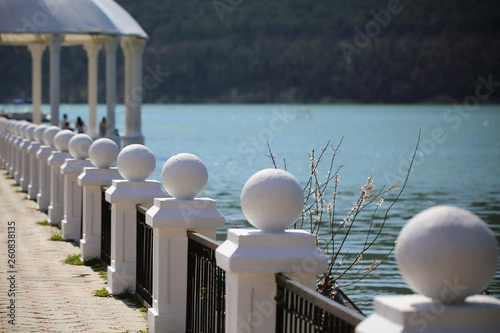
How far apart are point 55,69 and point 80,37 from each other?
14.4 ft

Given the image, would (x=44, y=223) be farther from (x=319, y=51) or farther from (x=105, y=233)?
(x=319, y=51)

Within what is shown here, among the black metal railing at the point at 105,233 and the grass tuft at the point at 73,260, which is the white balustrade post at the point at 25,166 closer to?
the grass tuft at the point at 73,260

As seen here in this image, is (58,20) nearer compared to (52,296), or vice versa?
(52,296)

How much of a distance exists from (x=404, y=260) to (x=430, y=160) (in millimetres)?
56424

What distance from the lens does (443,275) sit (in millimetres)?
3281

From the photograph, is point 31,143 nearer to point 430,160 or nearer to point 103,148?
point 103,148

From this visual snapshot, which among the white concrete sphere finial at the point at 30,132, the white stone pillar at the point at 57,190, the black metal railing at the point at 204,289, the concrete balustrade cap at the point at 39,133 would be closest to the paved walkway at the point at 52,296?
the black metal railing at the point at 204,289

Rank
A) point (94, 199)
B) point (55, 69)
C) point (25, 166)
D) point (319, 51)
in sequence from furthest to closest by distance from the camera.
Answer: point (319, 51) < point (55, 69) < point (25, 166) < point (94, 199)

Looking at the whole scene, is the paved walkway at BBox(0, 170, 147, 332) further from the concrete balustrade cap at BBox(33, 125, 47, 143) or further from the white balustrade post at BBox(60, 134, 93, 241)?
the concrete balustrade cap at BBox(33, 125, 47, 143)

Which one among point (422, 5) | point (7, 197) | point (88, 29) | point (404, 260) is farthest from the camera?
point (422, 5)

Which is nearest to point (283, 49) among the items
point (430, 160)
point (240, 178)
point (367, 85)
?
point (367, 85)

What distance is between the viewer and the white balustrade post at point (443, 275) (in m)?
3.24

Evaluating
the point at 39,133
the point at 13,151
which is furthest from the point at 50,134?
the point at 13,151

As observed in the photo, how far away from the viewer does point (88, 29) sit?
3431cm
